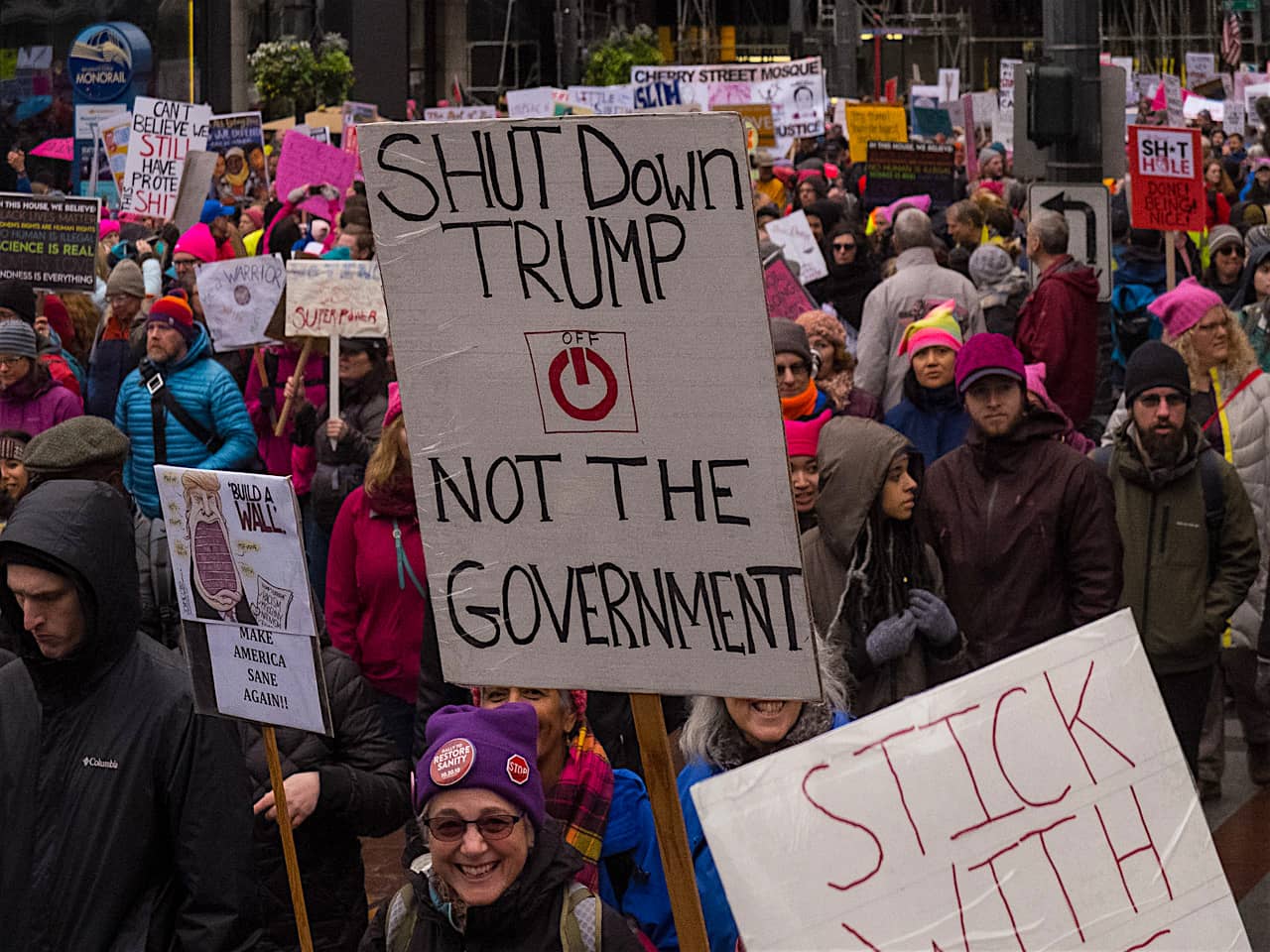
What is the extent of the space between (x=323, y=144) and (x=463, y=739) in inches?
524

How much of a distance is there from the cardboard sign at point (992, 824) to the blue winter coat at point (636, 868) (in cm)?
122

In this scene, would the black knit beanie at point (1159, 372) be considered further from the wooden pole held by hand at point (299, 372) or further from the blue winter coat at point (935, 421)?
the wooden pole held by hand at point (299, 372)

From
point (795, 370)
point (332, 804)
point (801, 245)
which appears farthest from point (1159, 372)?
point (801, 245)

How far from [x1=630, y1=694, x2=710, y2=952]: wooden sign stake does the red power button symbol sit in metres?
0.44

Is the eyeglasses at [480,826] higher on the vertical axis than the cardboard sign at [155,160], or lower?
lower

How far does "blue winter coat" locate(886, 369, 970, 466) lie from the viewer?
24.1ft

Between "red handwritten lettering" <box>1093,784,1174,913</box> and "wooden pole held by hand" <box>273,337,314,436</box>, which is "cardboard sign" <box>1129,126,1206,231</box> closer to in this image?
"wooden pole held by hand" <box>273,337,314,436</box>

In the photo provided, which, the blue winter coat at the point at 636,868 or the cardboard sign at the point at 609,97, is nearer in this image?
the blue winter coat at the point at 636,868

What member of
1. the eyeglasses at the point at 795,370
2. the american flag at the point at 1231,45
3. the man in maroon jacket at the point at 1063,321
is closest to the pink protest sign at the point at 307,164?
the man in maroon jacket at the point at 1063,321

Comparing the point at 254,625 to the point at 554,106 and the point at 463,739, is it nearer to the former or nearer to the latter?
the point at 463,739

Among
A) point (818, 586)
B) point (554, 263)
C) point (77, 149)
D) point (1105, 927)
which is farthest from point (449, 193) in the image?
point (77, 149)

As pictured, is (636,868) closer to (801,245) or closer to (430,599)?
(430,599)

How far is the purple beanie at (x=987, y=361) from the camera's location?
585cm

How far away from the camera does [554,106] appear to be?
22.5m
